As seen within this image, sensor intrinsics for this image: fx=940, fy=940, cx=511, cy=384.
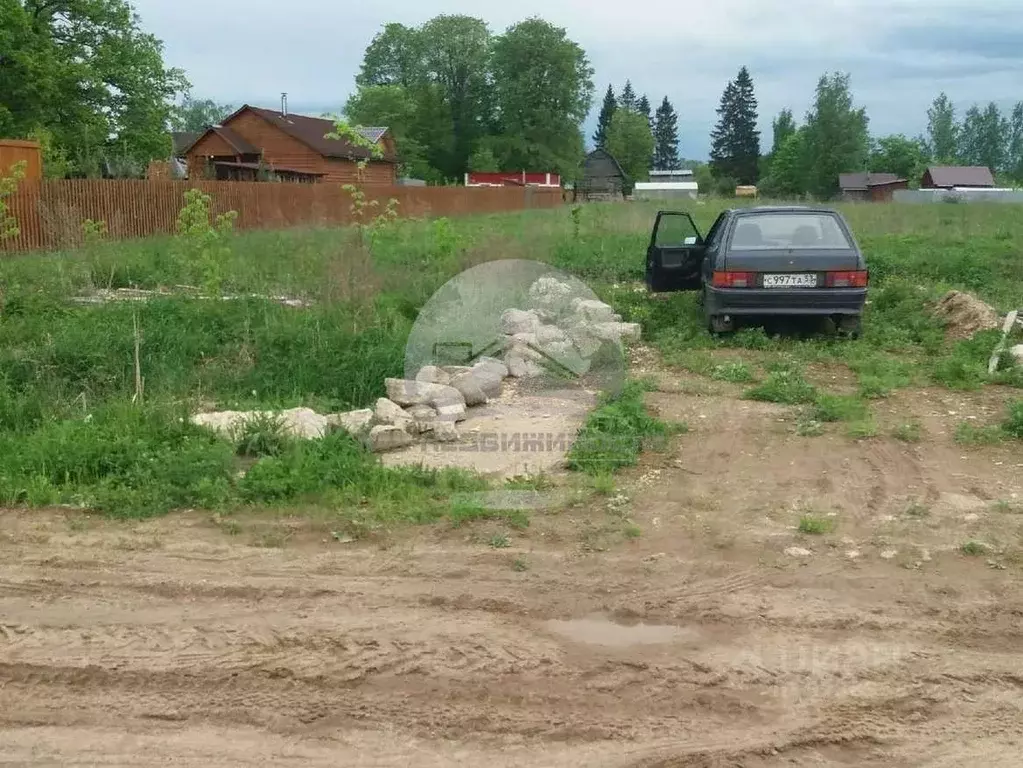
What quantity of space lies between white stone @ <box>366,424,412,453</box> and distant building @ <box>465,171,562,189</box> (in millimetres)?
69430

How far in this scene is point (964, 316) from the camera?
35.2ft

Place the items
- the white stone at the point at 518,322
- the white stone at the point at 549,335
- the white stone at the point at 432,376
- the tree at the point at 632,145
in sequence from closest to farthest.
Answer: the white stone at the point at 432,376 → the white stone at the point at 549,335 → the white stone at the point at 518,322 → the tree at the point at 632,145

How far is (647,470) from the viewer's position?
6.00 meters

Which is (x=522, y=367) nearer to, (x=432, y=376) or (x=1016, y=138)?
(x=432, y=376)

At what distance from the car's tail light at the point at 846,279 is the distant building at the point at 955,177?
259 feet

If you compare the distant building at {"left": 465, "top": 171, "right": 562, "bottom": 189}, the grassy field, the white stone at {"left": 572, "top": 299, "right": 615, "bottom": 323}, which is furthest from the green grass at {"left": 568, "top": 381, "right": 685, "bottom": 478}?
the distant building at {"left": 465, "top": 171, "right": 562, "bottom": 189}

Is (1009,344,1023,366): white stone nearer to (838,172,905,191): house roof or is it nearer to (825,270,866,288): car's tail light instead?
(825,270,866,288): car's tail light

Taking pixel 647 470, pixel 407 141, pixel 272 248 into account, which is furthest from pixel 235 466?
pixel 407 141

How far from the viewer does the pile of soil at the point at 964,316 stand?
10.4m

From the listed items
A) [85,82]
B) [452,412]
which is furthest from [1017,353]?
[85,82]

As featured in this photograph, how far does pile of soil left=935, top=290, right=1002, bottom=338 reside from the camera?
34.0 feet

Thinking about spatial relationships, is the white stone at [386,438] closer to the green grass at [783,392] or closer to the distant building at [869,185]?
the green grass at [783,392]

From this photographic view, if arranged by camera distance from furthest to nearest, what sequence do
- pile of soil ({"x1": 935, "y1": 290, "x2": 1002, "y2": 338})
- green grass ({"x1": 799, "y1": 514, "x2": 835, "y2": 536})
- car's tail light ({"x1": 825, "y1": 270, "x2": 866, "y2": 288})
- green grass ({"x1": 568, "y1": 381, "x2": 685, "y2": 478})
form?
pile of soil ({"x1": 935, "y1": 290, "x2": 1002, "y2": 338})
car's tail light ({"x1": 825, "y1": 270, "x2": 866, "y2": 288})
green grass ({"x1": 568, "y1": 381, "x2": 685, "y2": 478})
green grass ({"x1": 799, "y1": 514, "x2": 835, "y2": 536})

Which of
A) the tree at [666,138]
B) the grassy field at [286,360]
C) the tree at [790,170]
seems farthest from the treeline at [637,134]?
the grassy field at [286,360]
